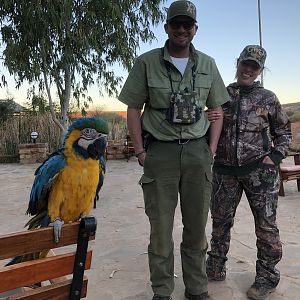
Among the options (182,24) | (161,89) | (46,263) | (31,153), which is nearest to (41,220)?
(46,263)

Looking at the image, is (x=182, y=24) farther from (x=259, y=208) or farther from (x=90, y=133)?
(x=259, y=208)

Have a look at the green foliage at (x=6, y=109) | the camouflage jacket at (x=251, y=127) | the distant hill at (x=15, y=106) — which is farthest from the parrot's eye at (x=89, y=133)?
the distant hill at (x=15, y=106)

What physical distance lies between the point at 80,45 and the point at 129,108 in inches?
384

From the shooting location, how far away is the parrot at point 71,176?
2072 mm

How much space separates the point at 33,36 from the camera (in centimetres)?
1080

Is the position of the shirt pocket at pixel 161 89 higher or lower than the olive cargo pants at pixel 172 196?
higher

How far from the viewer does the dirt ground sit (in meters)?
2.93

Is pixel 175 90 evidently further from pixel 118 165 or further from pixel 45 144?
pixel 45 144

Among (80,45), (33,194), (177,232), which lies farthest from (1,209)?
(80,45)

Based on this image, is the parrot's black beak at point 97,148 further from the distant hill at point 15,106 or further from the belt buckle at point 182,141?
the distant hill at point 15,106

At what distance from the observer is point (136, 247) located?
155 inches

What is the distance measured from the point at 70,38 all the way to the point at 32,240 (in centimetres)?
1072

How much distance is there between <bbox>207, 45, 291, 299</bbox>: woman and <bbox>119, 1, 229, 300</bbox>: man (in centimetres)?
19

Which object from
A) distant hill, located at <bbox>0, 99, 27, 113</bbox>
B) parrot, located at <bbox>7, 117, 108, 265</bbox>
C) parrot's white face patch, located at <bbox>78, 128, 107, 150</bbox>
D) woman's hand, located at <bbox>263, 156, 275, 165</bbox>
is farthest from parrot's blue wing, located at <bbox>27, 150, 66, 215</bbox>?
distant hill, located at <bbox>0, 99, 27, 113</bbox>
